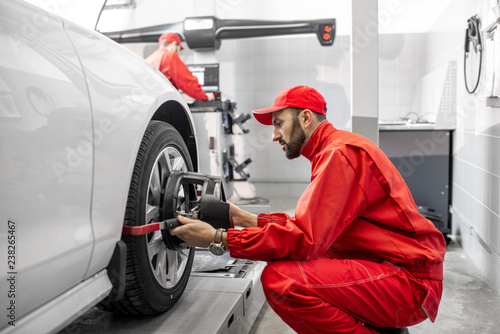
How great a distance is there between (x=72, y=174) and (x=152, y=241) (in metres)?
0.53

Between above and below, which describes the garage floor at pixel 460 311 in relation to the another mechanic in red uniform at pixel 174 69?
below

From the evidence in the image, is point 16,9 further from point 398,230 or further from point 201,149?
point 201,149

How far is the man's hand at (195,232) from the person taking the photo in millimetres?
1554

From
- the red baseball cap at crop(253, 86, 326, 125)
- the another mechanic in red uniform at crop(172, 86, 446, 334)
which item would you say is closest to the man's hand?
the another mechanic in red uniform at crop(172, 86, 446, 334)

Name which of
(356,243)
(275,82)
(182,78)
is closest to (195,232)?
(356,243)

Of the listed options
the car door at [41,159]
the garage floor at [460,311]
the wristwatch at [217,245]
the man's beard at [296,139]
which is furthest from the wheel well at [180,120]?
the garage floor at [460,311]

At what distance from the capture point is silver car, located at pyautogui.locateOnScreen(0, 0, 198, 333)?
0.96 meters

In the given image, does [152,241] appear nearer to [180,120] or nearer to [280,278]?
[280,278]

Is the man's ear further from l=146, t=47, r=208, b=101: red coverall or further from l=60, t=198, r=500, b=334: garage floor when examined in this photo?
l=146, t=47, r=208, b=101: red coverall

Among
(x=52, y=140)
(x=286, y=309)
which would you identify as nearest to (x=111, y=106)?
(x=52, y=140)

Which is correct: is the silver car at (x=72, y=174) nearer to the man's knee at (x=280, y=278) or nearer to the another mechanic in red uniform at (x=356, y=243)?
the another mechanic in red uniform at (x=356, y=243)

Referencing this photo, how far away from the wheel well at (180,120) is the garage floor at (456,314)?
0.79 metres

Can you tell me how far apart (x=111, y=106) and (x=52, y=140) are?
282 mm

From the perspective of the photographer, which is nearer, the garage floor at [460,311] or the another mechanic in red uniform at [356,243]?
the another mechanic in red uniform at [356,243]
